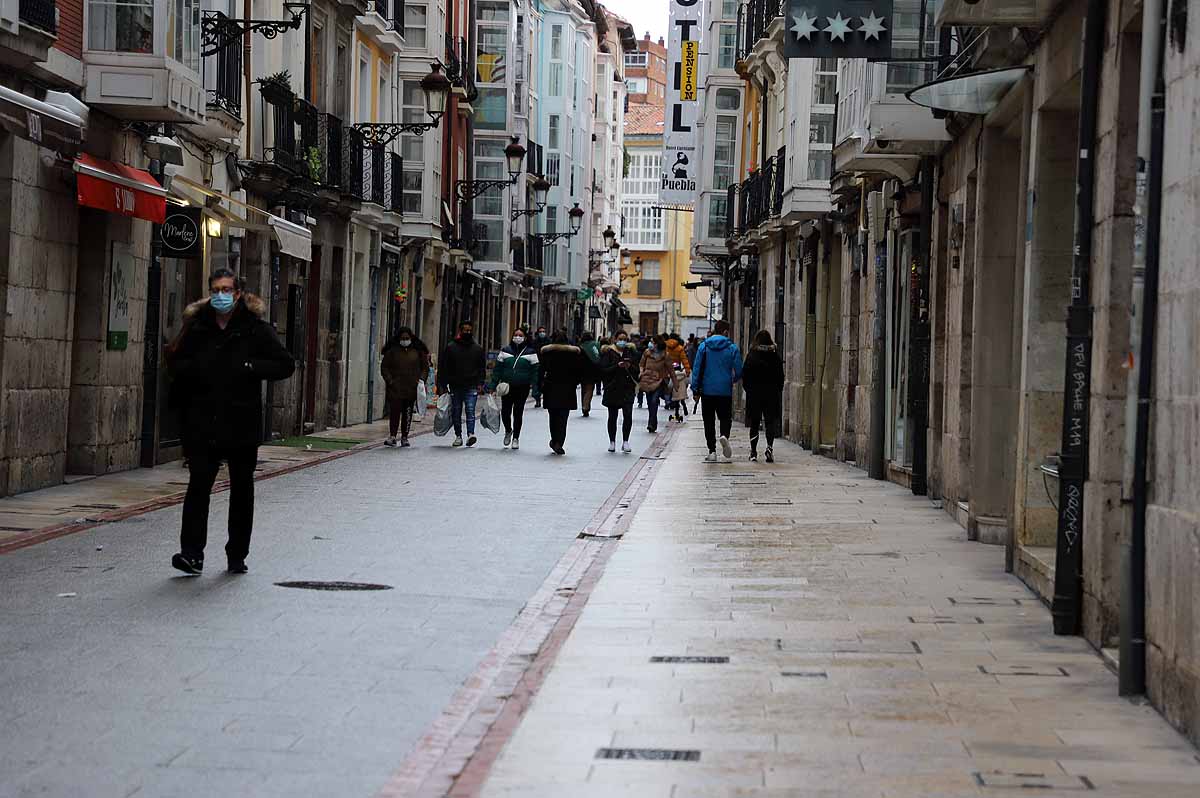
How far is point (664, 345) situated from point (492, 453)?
8.27m

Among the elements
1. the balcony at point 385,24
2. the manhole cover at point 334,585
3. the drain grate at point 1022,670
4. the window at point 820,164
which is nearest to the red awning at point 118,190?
the manhole cover at point 334,585

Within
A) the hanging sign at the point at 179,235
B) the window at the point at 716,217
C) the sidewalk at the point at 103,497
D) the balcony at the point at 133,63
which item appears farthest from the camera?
the window at the point at 716,217

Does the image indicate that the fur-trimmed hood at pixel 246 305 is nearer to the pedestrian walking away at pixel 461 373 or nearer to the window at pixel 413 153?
the pedestrian walking away at pixel 461 373

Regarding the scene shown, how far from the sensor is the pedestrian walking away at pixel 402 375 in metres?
26.8

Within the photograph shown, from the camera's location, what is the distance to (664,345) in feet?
109

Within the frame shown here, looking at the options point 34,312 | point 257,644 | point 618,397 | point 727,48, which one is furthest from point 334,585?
point 727,48

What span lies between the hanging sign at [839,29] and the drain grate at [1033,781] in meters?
11.8

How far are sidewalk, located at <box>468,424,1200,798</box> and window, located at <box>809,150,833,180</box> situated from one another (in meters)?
16.8

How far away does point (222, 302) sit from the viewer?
11.5 meters

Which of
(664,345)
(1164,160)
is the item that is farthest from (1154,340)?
(664,345)

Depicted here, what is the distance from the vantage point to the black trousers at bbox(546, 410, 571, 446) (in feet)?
84.8

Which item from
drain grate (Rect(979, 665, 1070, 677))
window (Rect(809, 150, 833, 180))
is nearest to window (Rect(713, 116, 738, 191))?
window (Rect(809, 150, 833, 180))

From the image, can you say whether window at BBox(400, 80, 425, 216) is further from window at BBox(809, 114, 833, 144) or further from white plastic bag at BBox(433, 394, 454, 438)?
white plastic bag at BBox(433, 394, 454, 438)

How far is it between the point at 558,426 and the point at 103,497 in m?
9.73
